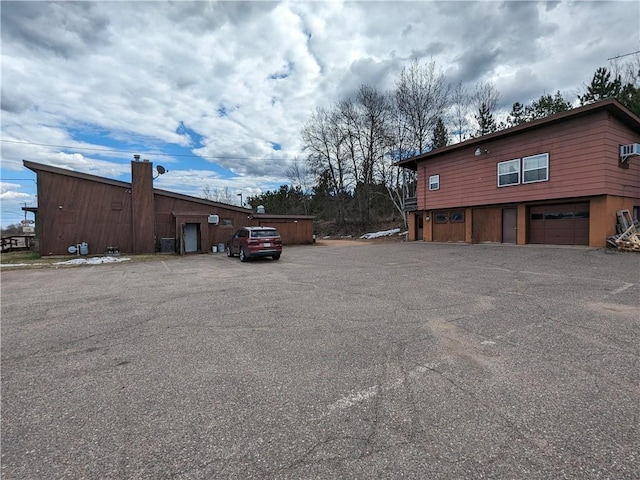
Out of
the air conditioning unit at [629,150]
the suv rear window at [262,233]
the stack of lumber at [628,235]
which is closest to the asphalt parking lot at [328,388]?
the stack of lumber at [628,235]

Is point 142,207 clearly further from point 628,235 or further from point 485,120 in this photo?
point 485,120

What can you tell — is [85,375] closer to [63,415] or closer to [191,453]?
[63,415]

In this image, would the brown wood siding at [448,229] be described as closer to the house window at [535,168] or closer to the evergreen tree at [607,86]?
the house window at [535,168]

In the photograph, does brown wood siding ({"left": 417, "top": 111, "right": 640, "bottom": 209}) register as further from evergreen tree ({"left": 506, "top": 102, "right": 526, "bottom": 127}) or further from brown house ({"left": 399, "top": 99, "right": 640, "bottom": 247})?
evergreen tree ({"left": 506, "top": 102, "right": 526, "bottom": 127})

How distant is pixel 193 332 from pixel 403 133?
1180 inches

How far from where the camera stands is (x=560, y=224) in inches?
601

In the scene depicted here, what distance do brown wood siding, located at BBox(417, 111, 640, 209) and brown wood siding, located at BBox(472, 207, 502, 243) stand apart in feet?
2.06

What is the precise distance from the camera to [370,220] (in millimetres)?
36688

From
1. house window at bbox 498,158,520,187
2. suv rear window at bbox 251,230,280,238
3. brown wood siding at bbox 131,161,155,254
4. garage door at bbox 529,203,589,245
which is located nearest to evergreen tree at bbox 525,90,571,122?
house window at bbox 498,158,520,187

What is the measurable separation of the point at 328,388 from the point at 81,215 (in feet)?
68.8

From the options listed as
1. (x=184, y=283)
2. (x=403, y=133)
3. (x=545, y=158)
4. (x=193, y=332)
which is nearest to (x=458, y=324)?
(x=193, y=332)

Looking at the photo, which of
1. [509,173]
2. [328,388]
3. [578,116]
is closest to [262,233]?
[328,388]

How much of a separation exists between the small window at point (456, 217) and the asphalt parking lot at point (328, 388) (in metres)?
13.5

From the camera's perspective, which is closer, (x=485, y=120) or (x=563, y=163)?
(x=563, y=163)
